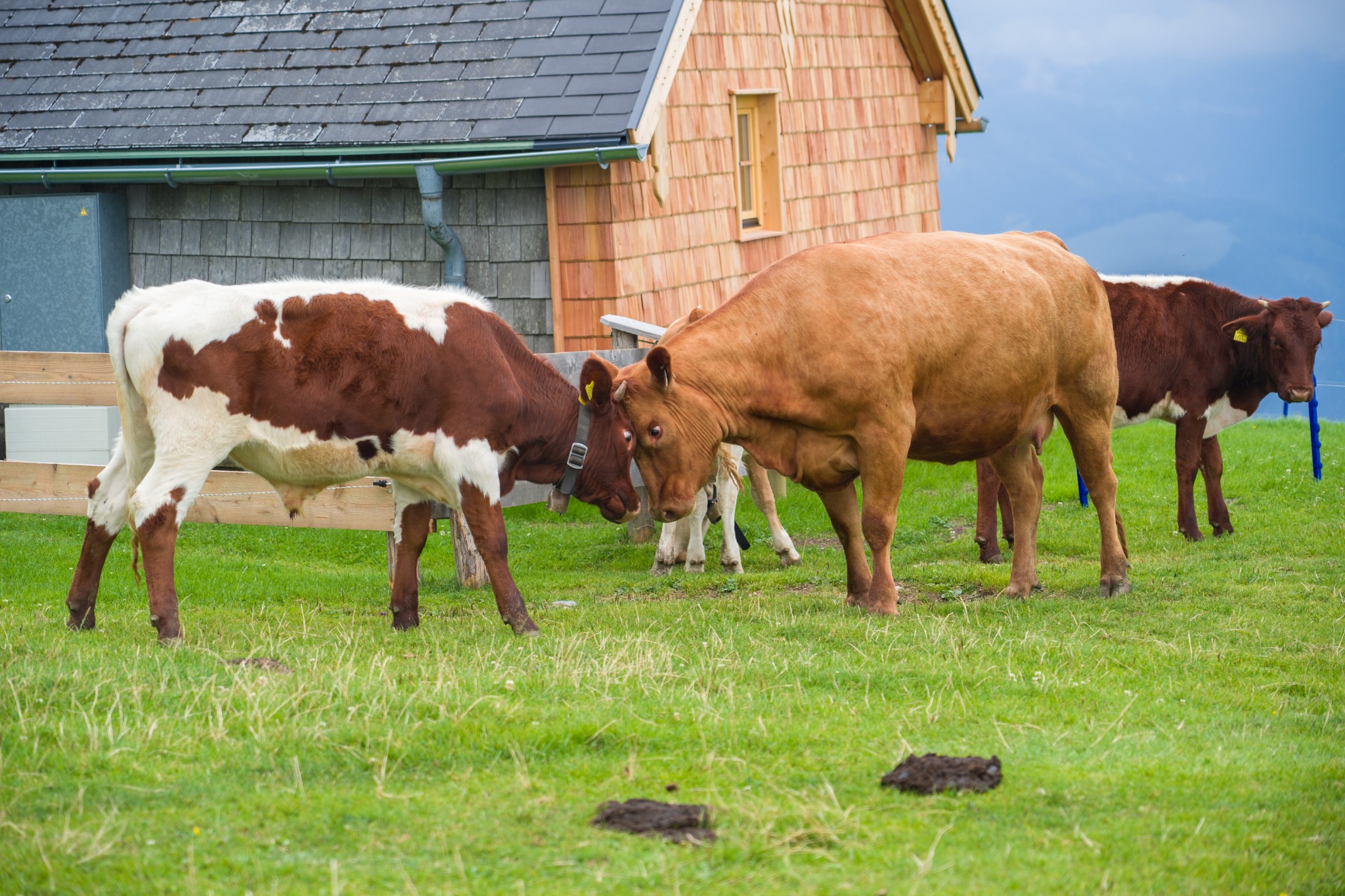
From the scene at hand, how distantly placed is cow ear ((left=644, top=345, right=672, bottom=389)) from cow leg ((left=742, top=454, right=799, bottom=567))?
3074 mm

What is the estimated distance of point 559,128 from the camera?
11.7 metres

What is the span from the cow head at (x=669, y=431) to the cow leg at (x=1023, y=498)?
2.18m

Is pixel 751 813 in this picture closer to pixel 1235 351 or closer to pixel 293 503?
pixel 293 503

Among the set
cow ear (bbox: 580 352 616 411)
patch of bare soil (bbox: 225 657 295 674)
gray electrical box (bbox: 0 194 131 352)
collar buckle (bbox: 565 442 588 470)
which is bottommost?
patch of bare soil (bbox: 225 657 295 674)

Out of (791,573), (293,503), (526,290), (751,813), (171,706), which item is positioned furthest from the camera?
(526,290)

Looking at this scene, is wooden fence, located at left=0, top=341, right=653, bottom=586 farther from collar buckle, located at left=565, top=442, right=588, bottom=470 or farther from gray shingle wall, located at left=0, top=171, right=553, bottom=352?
gray shingle wall, located at left=0, top=171, right=553, bottom=352

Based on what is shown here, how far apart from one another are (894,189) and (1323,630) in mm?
12255

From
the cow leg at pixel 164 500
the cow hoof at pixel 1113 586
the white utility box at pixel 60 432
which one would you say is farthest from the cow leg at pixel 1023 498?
the white utility box at pixel 60 432

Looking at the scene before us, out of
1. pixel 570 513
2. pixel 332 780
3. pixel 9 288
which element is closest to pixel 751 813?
pixel 332 780

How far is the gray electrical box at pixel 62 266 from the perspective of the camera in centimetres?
1400

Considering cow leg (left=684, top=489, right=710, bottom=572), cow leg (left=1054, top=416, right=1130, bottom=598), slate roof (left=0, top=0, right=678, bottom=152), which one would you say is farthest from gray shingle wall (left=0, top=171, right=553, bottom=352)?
cow leg (left=1054, top=416, right=1130, bottom=598)

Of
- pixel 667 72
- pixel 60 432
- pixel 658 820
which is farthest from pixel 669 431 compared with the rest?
pixel 60 432

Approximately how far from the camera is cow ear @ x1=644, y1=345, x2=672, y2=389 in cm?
731

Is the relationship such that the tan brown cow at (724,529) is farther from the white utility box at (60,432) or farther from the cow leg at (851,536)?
the white utility box at (60,432)
